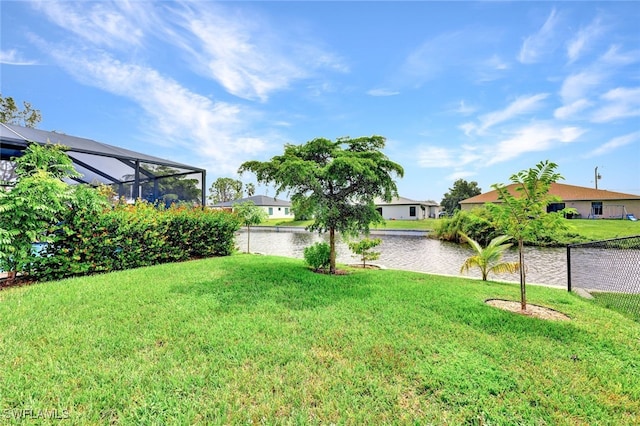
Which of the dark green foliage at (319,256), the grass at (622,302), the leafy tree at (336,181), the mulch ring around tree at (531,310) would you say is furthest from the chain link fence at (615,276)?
the dark green foliage at (319,256)

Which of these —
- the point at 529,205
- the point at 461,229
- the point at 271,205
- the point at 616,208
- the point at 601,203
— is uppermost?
the point at 271,205

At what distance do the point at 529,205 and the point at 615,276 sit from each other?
4.05 metres

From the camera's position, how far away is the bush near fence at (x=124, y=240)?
16.8ft

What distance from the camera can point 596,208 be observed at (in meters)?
26.8

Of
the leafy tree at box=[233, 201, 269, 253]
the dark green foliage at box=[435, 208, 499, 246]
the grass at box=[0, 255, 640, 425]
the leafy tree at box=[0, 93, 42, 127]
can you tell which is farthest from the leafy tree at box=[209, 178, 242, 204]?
the grass at box=[0, 255, 640, 425]

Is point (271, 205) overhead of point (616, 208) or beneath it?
overhead

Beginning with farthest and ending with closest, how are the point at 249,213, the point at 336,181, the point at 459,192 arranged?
1. the point at 459,192
2. the point at 249,213
3. the point at 336,181

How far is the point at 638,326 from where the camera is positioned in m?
3.59

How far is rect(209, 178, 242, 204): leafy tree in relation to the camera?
57375 mm

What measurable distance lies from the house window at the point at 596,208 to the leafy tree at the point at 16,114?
165 ft

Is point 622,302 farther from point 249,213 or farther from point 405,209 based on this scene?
point 405,209

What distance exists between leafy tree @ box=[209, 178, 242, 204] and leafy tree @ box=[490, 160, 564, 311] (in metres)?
56.3

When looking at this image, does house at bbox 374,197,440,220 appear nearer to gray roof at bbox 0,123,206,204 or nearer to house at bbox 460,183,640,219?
house at bbox 460,183,640,219

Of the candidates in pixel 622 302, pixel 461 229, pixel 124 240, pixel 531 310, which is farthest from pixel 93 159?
pixel 461 229
